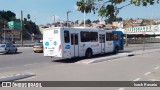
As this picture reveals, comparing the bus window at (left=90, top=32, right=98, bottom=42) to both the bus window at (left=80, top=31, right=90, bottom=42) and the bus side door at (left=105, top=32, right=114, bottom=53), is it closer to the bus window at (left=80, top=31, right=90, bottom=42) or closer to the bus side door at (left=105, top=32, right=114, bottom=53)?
the bus window at (left=80, top=31, right=90, bottom=42)

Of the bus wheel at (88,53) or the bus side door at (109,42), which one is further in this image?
the bus side door at (109,42)

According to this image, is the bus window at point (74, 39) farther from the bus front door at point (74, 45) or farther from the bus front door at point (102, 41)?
the bus front door at point (102, 41)

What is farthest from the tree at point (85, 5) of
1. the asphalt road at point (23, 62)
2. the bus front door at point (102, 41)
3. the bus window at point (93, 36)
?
the bus front door at point (102, 41)

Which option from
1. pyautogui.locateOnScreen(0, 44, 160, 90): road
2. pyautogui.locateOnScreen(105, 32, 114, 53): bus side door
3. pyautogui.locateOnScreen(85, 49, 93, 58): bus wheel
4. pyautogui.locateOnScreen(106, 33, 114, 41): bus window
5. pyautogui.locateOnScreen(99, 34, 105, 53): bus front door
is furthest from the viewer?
pyautogui.locateOnScreen(106, 33, 114, 41): bus window

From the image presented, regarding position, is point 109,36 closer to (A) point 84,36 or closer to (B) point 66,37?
(A) point 84,36

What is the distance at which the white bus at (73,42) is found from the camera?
76.3ft

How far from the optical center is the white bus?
76.3 ft

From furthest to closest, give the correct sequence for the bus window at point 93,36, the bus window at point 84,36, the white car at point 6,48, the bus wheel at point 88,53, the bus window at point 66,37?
the white car at point 6,48 < the bus window at point 93,36 < the bus wheel at point 88,53 < the bus window at point 84,36 < the bus window at point 66,37

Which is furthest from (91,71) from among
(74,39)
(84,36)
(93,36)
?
(93,36)

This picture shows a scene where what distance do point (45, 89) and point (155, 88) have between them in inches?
152

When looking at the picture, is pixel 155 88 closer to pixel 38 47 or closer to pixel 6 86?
pixel 6 86

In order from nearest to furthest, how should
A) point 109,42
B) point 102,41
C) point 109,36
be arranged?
point 102,41
point 109,42
point 109,36

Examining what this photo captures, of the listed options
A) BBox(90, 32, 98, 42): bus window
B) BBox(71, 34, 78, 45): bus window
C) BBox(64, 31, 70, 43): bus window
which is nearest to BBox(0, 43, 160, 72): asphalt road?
BBox(71, 34, 78, 45): bus window

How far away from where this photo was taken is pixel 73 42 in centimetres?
2434
